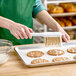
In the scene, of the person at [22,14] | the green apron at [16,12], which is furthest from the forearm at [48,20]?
the green apron at [16,12]

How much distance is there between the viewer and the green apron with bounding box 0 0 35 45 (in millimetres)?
1902

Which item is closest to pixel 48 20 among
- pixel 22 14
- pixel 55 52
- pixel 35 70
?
pixel 22 14

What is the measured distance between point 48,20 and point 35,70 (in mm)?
784

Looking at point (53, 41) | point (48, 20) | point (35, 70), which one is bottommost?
point (35, 70)

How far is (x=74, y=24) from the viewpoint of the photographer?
3.59 m

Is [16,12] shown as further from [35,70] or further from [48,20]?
[35,70]

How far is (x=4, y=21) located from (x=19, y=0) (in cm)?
53

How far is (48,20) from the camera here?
6.21ft

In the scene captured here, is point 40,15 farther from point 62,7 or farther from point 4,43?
point 62,7

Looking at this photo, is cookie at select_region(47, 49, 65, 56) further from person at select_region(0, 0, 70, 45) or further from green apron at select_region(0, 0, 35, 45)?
green apron at select_region(0, 0, 35, 45)

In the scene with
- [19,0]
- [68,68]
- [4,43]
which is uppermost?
[19,0]

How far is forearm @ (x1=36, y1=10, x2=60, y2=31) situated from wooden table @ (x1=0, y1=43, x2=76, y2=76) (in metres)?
0.60

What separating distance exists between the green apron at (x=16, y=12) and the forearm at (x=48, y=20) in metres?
0.13

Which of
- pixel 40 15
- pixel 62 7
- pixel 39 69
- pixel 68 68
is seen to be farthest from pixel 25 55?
pixel 62 7
